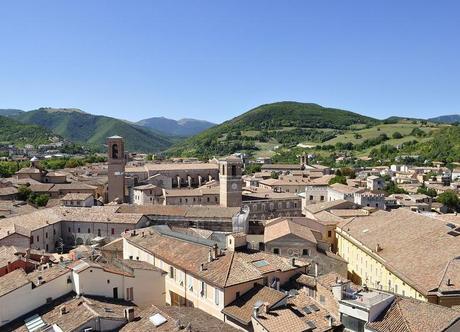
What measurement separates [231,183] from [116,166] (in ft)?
63.8

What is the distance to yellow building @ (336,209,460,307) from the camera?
87.2 ft

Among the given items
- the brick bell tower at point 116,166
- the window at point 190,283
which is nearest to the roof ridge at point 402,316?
the window at point 190,283

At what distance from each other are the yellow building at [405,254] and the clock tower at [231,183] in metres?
19.5

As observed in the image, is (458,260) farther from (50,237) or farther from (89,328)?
(50,237)

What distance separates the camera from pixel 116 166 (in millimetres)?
70312

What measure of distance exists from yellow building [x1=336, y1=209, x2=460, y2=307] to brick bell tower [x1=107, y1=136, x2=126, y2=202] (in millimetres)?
37718

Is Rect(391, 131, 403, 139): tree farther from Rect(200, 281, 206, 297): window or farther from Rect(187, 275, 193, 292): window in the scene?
Rect(200, 281, 206, 297): window

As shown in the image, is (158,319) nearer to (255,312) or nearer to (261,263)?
(255,312)

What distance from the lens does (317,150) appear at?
18562 centimetres

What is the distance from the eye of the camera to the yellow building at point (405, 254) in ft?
87.2

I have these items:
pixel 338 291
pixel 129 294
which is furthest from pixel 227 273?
pixel 338 291

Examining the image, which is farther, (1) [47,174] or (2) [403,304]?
(1) [47,174]

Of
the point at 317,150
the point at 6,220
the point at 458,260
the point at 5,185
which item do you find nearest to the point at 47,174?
the point at 5,185

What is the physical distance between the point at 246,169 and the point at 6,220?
90296 mm
